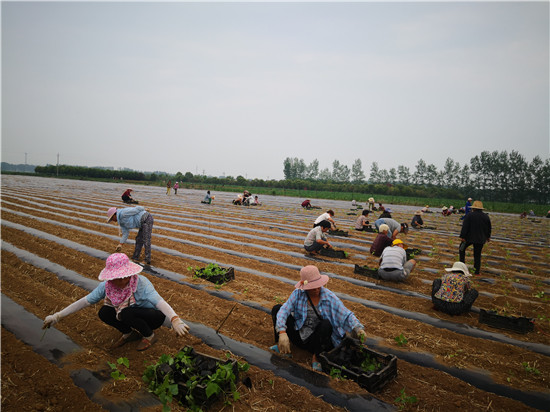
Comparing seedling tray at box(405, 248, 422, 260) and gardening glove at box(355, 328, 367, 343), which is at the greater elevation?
gardening glove at box(355, 328, 367, 343)

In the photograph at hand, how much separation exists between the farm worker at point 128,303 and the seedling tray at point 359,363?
7.16ft

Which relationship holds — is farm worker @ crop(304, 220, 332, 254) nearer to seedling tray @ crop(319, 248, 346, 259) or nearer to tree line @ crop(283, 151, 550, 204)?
seedling tray @ crop(319, 248, 346, 259)

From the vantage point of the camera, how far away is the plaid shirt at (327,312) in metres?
4.13

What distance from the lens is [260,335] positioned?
16.0 ft

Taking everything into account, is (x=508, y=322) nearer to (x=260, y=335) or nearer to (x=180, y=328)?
(x=260, y=335)

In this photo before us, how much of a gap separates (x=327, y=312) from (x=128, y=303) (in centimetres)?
281

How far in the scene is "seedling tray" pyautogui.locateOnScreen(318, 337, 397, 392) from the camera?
3.56 metres

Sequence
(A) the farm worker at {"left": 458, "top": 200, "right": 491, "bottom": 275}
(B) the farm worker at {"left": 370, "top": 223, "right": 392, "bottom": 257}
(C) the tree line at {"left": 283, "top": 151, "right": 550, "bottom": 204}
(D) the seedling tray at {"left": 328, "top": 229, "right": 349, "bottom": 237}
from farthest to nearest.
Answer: (C) the tree line at {"left": 283, "top": 151, "right": 550, "bottom": 204} < (D) the seedling tray at {"left": 328, "top": 229, "right": 349, "bottom": 237} < (B) the farm worker at {"left": 370, "top": 223, "right": 392, "bottom": 257} < (A) the farm worker at {"left": 458, "top": 200, "right": 491, "bottom": 275}

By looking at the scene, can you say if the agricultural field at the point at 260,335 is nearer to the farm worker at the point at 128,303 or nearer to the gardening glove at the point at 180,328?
the farm worker at the point at 128,303

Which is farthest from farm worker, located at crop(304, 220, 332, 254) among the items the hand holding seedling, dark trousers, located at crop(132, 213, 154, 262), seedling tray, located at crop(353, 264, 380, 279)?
the hand holding seedling

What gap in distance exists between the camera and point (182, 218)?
54.6 ft

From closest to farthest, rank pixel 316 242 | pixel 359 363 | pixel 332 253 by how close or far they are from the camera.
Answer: pixel 359 363
pixel 316 242
pixel 332 253

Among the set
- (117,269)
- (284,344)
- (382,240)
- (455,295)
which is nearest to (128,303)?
(117,269)

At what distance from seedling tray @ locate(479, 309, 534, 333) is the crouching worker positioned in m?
0.37
